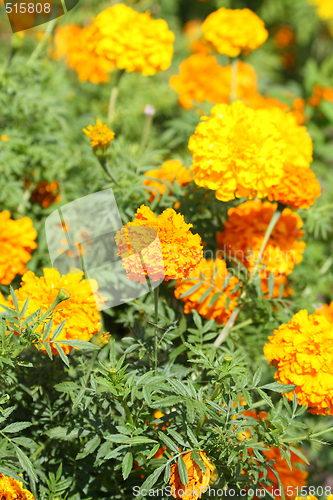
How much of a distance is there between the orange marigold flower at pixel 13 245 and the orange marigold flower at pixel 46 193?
0.36 metres

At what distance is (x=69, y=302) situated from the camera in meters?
1.04

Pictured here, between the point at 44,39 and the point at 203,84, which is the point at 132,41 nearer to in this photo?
the point at 44,39

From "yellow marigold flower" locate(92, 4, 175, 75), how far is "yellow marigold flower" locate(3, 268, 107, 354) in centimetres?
99

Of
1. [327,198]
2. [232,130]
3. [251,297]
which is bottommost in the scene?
[327,198]

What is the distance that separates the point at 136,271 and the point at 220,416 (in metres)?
0.42

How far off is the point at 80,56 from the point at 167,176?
1.36m

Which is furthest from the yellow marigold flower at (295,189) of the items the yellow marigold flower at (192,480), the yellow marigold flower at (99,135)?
the yellow marigold flower at (192,480)

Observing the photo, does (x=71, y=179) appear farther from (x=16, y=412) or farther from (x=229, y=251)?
(x=16, y=412)

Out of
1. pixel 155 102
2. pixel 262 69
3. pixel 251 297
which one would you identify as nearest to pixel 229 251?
pixel 251 297

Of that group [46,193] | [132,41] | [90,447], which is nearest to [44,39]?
[132,41]

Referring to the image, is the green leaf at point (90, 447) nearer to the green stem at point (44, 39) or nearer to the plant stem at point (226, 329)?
the plant stem at point (226, 329)

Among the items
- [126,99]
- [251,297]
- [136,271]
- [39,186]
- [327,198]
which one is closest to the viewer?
[136,271]

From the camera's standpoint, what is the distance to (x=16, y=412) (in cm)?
116

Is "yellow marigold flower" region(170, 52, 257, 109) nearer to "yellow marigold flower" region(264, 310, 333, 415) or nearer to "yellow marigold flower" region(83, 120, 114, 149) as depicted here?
"yellow marigold flower" region(83, 120, 114, 149)
